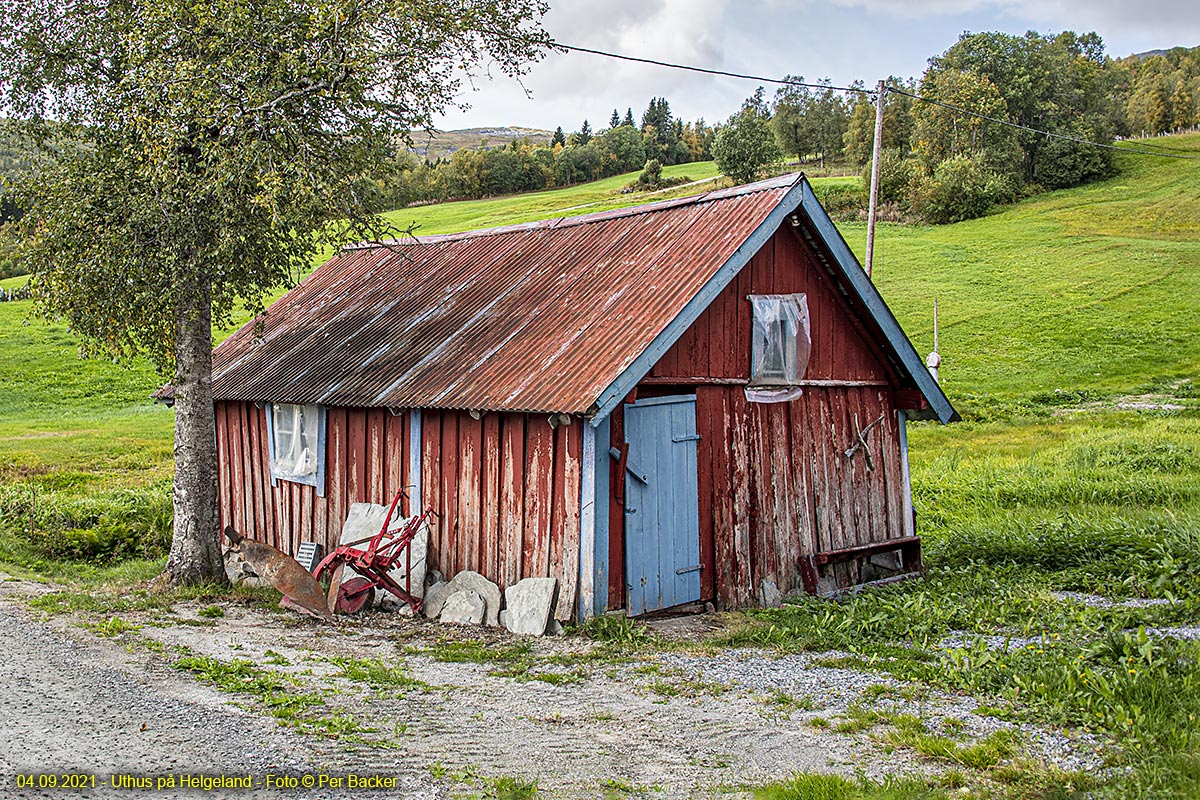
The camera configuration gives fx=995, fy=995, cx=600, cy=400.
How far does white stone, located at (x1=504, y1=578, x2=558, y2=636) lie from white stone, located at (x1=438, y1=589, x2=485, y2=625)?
429 millimetres

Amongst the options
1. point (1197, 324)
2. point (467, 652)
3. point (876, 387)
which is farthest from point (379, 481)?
point (1197, 324)

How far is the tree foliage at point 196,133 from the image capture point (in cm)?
1116

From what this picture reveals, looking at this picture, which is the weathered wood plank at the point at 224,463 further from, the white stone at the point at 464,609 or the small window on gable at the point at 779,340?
the small window on gable at the point at 779,340

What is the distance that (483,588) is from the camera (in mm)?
11609

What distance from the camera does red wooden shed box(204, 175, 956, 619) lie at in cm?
1112

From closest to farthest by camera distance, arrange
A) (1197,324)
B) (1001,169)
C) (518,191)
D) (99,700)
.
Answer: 1. (99,700)
2. (1197,324)
3. (1001,169)
4. (518,191)

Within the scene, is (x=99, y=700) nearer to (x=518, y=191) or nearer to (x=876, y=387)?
(x=876, y=387)

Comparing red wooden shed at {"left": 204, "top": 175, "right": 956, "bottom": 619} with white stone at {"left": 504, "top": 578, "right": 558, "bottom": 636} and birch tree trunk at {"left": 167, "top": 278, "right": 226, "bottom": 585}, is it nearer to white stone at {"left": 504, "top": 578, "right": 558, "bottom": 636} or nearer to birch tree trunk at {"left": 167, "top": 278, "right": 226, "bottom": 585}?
white stone at {"left": 504, "top": 578, "right": 558, "bottom": 636}

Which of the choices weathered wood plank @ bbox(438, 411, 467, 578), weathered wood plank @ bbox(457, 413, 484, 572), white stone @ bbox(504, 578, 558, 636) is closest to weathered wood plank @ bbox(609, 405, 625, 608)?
white stone @ bbox(504, 578, 558, 636)

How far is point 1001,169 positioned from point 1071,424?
149 feet

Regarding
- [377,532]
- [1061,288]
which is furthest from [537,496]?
[1061,288]

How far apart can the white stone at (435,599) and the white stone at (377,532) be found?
0.49 feet

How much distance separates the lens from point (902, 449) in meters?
15.0

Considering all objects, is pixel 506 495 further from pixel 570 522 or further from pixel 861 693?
pixel 861 693
